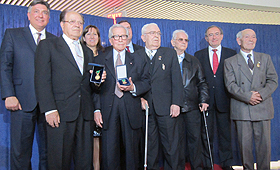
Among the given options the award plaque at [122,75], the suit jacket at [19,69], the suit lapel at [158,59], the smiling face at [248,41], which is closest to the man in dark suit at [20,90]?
the suit jacket at [19,69]

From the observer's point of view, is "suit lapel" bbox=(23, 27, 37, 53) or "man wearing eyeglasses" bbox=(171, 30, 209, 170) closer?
"suit lapel" bbox=(23, 27, 37, 53)

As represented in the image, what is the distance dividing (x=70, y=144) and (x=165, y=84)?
1151 mm

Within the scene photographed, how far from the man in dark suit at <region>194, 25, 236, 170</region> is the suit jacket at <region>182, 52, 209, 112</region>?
0.94 ft

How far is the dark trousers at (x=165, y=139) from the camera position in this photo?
251cm

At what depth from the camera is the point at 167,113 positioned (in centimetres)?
252

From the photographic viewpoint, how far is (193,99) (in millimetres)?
2971

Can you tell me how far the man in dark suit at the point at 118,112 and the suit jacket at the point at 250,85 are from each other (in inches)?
47.9

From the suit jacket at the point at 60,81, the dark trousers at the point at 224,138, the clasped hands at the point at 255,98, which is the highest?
the suit jacket at the point at 60,81

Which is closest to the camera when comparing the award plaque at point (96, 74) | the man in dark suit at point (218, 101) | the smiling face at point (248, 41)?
the award plaque at point (96, 74)

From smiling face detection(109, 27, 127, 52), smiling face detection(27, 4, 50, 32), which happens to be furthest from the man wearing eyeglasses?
smiling face detection(27, 4, 50, 32)

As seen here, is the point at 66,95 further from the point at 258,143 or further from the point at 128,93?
the point at 258,143

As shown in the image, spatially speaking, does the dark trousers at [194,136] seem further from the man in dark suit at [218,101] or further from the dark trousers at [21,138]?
the dark trousers at [21,138]

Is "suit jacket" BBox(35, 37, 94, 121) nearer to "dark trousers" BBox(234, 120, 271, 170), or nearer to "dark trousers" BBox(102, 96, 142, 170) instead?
"dark trousers" BBox(102, 96, 142, 170)

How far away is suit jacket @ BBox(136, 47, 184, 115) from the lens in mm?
2520
